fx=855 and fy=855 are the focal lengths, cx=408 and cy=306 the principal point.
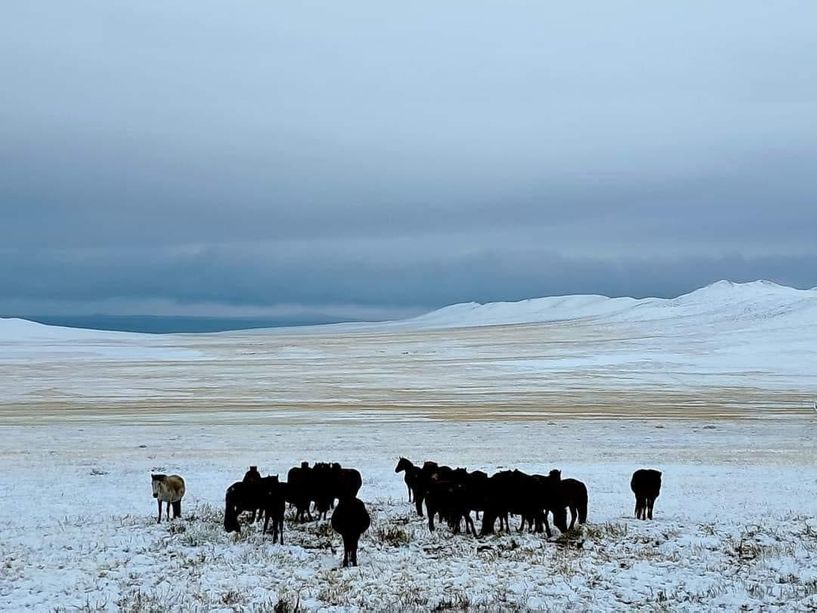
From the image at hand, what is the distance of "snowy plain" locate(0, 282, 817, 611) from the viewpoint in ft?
40.9

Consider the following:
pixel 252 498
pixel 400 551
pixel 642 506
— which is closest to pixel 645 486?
pixel 642 506

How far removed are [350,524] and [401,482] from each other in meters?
10.2

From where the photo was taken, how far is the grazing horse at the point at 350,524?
539 inches

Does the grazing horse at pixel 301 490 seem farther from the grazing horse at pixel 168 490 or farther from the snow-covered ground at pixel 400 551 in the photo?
the grazing horse at pixel 168 490

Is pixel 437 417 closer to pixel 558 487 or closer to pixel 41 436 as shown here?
pixel 41 436

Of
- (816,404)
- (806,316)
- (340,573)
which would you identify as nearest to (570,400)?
(816,404)

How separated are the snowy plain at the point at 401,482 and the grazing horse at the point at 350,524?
0.39m

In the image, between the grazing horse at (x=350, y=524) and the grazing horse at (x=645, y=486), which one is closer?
the grazing horse at (x=350, y=524)

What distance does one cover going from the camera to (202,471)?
25719mm

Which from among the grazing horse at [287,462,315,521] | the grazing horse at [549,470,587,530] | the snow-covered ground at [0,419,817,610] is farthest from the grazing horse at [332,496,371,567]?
the grazing horse at [549,470,587,530]

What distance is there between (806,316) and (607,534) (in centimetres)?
13088

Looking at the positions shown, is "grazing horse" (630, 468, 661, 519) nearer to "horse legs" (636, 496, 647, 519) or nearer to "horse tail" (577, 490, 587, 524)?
"horse legs" (636, 496, 647, 519)

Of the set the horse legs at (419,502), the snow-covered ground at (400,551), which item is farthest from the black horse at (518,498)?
the horse legs at (419,502)

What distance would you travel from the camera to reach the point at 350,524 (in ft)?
44.9
